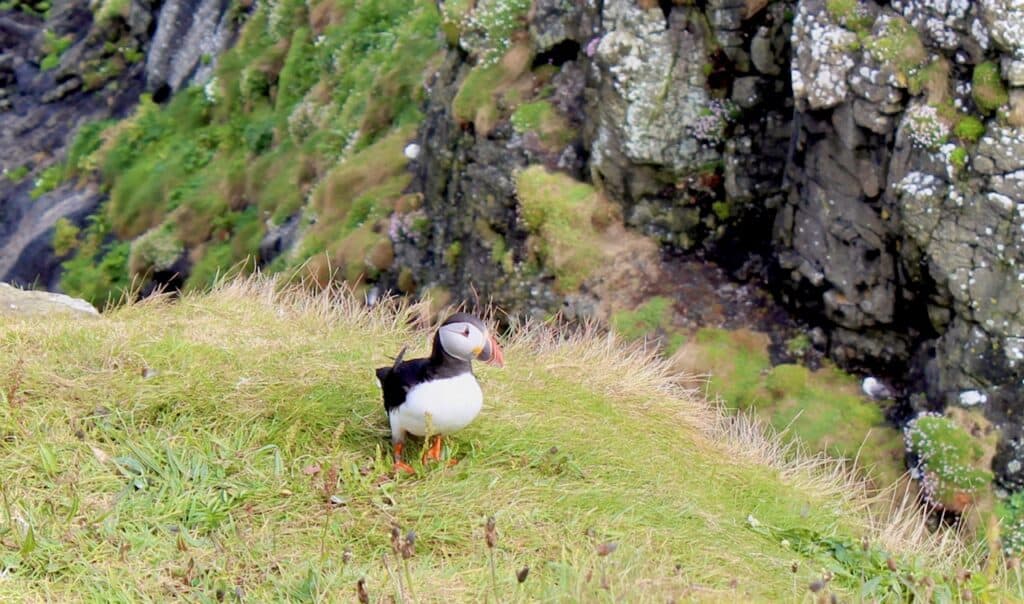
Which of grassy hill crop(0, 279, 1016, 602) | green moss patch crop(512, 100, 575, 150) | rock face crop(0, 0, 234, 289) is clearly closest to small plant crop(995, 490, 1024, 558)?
grassy hill crop(0, 279, 1016, 602)

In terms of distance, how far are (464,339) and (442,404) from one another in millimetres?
345

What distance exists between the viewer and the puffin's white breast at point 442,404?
5613mm

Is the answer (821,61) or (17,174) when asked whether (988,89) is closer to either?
(821,61)

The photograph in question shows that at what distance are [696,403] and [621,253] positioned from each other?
22.1 ft

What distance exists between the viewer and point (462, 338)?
5.61m

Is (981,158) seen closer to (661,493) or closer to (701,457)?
(701,457)

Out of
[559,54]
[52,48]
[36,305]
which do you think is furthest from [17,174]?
[36,305]

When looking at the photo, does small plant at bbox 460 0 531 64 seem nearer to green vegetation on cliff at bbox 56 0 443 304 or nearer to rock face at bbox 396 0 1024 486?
rock face at bbox 396 0 1024 486

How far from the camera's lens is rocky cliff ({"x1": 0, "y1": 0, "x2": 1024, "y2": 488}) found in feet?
37.7

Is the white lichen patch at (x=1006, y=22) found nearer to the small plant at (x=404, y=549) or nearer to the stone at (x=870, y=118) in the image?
the stone at (x=870, y=118)

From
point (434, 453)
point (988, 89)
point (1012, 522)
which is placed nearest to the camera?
point (434, 453)

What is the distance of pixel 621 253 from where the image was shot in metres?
15.2

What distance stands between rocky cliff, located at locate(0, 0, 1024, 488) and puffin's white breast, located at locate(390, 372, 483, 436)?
5177mm

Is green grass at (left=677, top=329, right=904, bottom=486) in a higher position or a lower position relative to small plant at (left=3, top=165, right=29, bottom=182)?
higher
